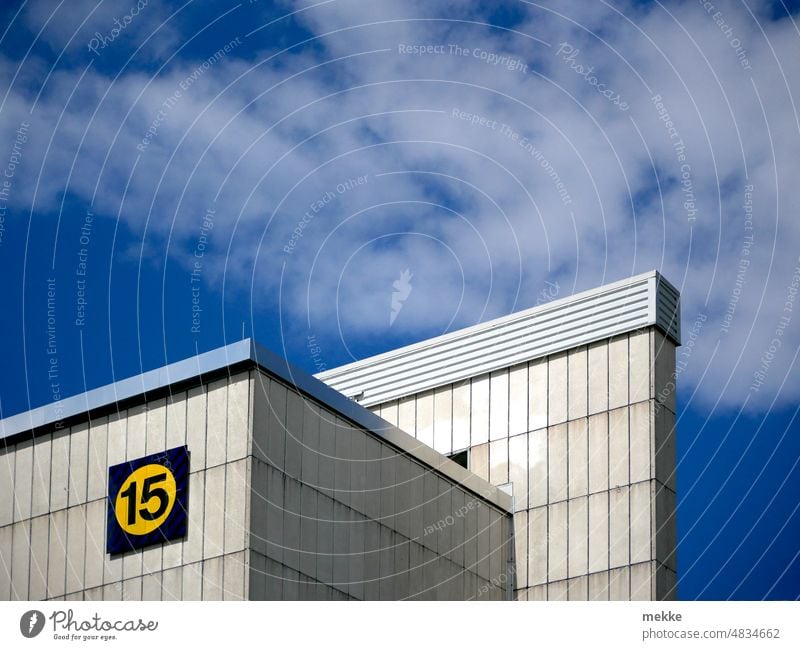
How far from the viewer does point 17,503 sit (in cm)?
3900

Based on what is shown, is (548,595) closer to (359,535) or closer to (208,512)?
(359,535)

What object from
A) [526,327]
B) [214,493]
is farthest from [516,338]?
[214,493]

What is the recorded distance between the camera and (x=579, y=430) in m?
46.1

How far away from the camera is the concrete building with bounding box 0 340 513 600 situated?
3469cm

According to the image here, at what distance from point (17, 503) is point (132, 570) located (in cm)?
506

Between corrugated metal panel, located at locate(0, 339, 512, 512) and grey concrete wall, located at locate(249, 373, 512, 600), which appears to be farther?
corrugated metal panel, located at locate(0, 339, 512, 512)

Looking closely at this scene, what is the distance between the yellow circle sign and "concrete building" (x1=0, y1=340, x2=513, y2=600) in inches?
1.5

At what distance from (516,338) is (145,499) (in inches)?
657

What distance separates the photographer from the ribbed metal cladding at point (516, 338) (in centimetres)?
4622

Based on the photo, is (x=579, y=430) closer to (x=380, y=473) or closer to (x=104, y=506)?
(x=380, y=473)
